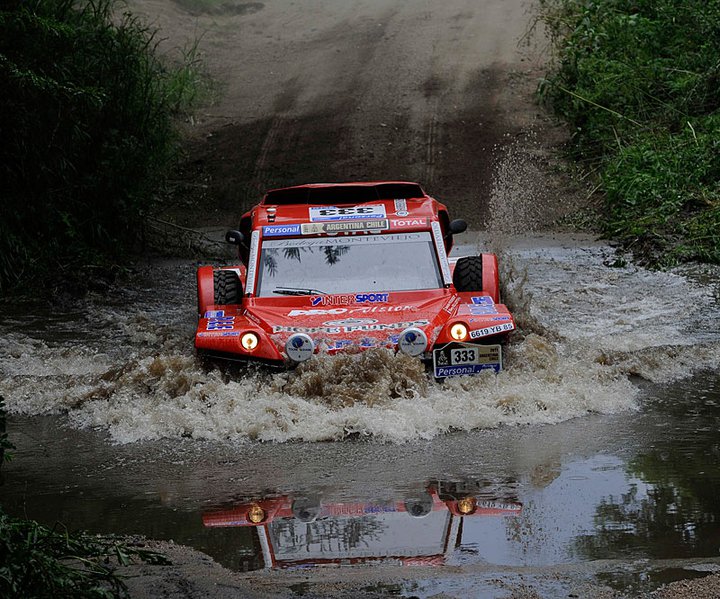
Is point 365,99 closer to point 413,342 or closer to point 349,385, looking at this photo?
point 413,342

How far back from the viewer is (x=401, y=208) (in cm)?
1082

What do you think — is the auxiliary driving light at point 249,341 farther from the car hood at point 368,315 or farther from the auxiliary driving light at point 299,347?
the auxiliary driving light at point 299,347

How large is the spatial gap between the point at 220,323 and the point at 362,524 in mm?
3870

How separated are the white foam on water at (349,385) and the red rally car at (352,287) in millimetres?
226

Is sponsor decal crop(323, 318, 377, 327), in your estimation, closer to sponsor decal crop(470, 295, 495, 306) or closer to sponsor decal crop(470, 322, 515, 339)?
sponsor decal crop(470, 322, 515, 339)

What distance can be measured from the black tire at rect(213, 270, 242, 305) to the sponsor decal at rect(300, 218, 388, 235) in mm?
834

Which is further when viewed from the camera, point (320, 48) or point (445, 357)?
point (320, 48)

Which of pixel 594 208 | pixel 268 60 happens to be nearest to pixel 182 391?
pixel 594 208

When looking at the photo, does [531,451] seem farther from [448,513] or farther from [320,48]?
[320,48]

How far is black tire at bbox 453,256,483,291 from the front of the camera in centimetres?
1063

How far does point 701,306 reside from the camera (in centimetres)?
1305

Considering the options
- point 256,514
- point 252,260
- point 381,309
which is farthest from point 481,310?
point 256,514

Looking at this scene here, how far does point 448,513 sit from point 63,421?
4027 mm

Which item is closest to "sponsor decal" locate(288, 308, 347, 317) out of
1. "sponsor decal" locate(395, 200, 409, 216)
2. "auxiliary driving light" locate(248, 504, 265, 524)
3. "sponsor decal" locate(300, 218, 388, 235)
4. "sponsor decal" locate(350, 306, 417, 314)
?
"sponsor decal" locate(350, 306, 417, 314)
